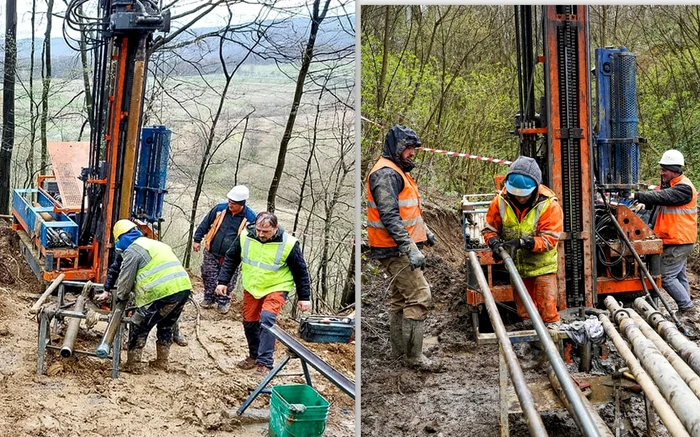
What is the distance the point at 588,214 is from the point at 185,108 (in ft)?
32.2

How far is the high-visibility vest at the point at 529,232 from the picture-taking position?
18.9 ft

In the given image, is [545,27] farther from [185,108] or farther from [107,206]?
[185,108]

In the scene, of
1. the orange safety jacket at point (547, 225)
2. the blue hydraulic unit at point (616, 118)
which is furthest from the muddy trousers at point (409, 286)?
the blue hydraulic unit at point (616, 118)

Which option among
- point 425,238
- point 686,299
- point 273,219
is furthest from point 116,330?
point 686,299

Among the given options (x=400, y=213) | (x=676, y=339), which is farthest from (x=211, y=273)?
(x=676, y=339)

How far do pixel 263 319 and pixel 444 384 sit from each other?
155cm

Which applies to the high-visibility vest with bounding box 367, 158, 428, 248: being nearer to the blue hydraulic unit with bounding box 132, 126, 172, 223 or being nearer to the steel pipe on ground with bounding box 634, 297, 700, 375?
the steel pipe on ground with bounding box 634, 297, 700, 375

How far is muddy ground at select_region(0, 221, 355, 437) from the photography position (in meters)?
5.52

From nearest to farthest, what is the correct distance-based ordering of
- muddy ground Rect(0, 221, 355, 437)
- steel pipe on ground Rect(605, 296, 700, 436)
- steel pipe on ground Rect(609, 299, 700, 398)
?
steel pipe on ground Rect(605, 296, 700, 436) < steel pipe on ground Rect(609, 299, 700, 398) < muddy ground Rect(0, 221, 355, 437)

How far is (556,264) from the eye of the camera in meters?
5.95

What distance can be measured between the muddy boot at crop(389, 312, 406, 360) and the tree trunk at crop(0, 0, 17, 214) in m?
9.18

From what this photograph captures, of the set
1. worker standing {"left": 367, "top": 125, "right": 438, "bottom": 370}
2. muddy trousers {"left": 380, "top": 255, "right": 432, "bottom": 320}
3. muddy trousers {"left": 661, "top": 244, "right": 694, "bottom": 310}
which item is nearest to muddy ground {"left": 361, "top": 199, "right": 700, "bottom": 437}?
worker standing {"left": 367, "top": 125, "right": 438, "bottom": 370}

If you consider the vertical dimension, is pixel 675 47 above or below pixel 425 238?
above

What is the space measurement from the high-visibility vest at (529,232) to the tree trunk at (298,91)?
253 inches
